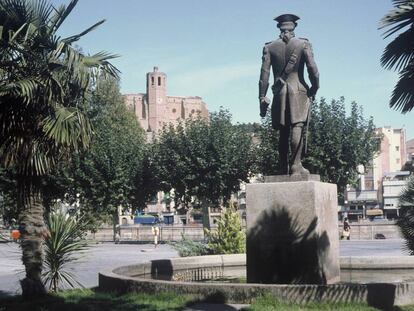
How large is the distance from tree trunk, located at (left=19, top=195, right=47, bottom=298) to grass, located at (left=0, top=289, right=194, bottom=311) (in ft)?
0.73

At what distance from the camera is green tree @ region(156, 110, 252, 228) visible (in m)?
36.5

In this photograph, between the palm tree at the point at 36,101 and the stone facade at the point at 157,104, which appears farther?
the stone facade at the point at 157,104

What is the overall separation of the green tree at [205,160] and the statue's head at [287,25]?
86.8 feet

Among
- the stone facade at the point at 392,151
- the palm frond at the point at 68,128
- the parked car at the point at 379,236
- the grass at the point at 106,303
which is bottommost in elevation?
the parked car at the point at 379,236

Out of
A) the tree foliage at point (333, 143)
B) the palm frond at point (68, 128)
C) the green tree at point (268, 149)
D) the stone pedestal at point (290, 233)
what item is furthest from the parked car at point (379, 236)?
the palm frond at point (68, 128)

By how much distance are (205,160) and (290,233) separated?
27.5m

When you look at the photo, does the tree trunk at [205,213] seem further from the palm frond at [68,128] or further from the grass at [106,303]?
the palm frond at [68,128]

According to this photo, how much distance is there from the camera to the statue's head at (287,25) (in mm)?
9672

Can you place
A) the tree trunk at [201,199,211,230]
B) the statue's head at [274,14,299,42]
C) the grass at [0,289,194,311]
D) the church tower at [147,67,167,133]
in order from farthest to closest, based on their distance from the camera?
1. the church tower at [147,67,167,133]
2. the tree trunk at [201,199,211,230]
3. the statue's head at [274,14,299,42]
4. the grass at [0,289,194,311]

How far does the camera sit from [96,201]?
35.9 m

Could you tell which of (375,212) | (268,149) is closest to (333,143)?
(268,149)

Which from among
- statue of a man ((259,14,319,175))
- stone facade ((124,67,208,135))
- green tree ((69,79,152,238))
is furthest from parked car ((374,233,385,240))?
stone facade ((124,67,208,135))

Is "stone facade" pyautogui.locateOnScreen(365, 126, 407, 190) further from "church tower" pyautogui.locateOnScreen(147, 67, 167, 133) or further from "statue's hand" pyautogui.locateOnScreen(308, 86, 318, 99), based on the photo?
"statue's hand" pyautogui.locateOnScreen(308, 86, 318, 99)

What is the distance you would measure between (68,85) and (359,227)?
35528 mm
